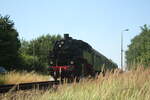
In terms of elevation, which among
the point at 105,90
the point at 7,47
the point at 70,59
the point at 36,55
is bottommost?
the point at 105,90

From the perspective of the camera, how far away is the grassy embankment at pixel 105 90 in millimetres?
6180

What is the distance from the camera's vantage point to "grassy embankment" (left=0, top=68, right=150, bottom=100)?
6.18 metres

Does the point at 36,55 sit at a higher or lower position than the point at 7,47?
lower

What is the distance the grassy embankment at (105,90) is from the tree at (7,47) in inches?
1157

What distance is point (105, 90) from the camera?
6.61 m

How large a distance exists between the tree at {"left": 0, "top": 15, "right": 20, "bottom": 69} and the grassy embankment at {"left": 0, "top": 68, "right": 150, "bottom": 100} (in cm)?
2938

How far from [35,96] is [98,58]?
65.4 feet

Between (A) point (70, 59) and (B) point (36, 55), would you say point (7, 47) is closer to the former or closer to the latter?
(A) point (70, 59)

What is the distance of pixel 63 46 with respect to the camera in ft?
70.8

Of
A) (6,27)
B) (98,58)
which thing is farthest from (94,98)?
(6,27)

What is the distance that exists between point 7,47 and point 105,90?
31.7m

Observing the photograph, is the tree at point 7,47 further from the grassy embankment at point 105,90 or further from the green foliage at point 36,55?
the grassy embankment at point 105,90

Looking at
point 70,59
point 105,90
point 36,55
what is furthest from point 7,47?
point 105,90

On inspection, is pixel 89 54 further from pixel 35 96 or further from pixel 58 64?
pixel 35 96
